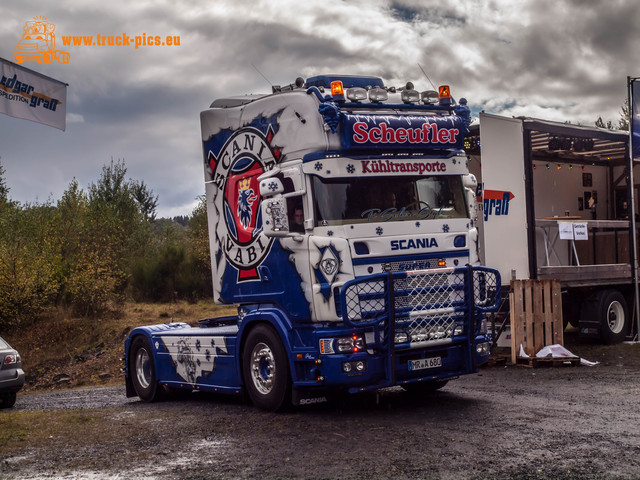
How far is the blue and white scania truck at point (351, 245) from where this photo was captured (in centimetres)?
862

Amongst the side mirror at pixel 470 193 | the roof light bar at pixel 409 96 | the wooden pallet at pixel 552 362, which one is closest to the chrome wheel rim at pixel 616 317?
the wooden pallet at pixel 552 362

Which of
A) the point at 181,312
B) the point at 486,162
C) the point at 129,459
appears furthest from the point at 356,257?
the point at 181,312

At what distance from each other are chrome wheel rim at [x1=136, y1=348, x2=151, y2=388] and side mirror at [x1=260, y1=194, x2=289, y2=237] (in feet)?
14.9

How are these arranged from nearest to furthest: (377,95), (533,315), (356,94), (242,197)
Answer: (356,94), (377,95), (242,197), (533,315)

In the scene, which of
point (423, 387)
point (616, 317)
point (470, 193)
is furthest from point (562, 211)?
point (470, 193)

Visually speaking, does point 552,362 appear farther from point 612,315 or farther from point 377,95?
point 377,95

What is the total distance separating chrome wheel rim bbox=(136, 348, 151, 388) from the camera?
12.4 m

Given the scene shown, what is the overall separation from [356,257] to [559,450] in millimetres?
3038

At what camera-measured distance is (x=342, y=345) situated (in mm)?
8531

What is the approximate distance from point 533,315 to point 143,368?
21.6 ft

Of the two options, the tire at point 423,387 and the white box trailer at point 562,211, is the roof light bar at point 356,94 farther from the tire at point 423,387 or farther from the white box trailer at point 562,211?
the white box trailer at point 562,211

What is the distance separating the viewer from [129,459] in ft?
23.5

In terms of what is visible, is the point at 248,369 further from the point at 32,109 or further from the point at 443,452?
the point at 32,109

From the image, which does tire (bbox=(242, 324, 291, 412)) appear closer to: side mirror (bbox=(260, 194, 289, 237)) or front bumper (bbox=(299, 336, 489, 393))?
front bumper (bbox=(299, 336, 489, 393))
